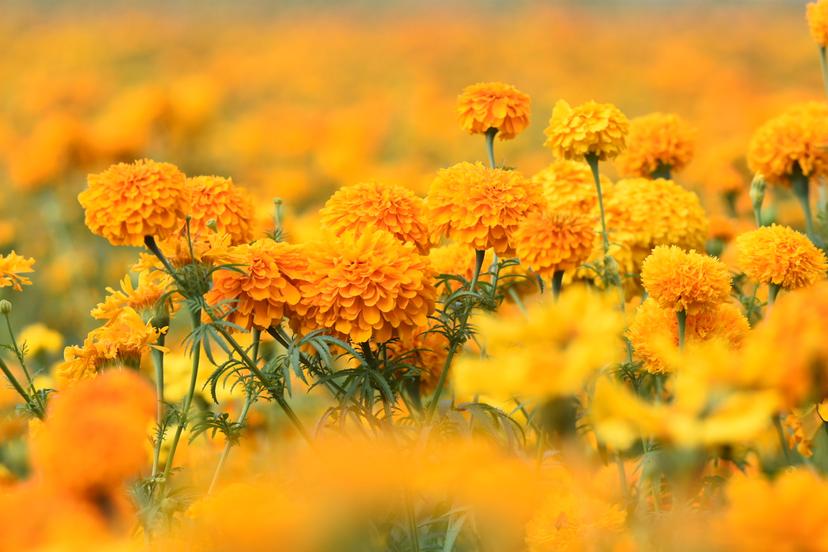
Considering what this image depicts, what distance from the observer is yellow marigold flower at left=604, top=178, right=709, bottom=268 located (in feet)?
7.93

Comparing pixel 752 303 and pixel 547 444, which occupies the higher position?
pixel 752 303

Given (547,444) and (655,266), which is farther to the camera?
(547,444)

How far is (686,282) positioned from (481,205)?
1.37 feet

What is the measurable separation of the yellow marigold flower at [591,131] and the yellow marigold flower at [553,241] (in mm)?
360

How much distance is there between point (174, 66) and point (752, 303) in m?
9.09

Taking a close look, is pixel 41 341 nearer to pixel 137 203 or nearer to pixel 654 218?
pixel 137 203

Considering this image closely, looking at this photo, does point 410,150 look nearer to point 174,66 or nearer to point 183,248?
point 174,66

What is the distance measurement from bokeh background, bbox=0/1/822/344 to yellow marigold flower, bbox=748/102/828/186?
65cm

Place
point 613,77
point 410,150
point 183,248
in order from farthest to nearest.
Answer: point 613,77, point 410,150, point 183,248

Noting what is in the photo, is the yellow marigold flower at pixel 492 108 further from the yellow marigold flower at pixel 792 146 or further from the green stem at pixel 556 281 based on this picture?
the yellow marigold flower at pixel 792 146

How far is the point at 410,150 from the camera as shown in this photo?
8.00m

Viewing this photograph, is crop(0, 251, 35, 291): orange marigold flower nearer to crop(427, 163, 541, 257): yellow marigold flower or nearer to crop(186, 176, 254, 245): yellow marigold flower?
crop(186, 176, 254, 245): yellow marigold flower

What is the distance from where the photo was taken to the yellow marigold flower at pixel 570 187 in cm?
245

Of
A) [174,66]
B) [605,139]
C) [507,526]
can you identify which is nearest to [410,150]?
[174,66]
